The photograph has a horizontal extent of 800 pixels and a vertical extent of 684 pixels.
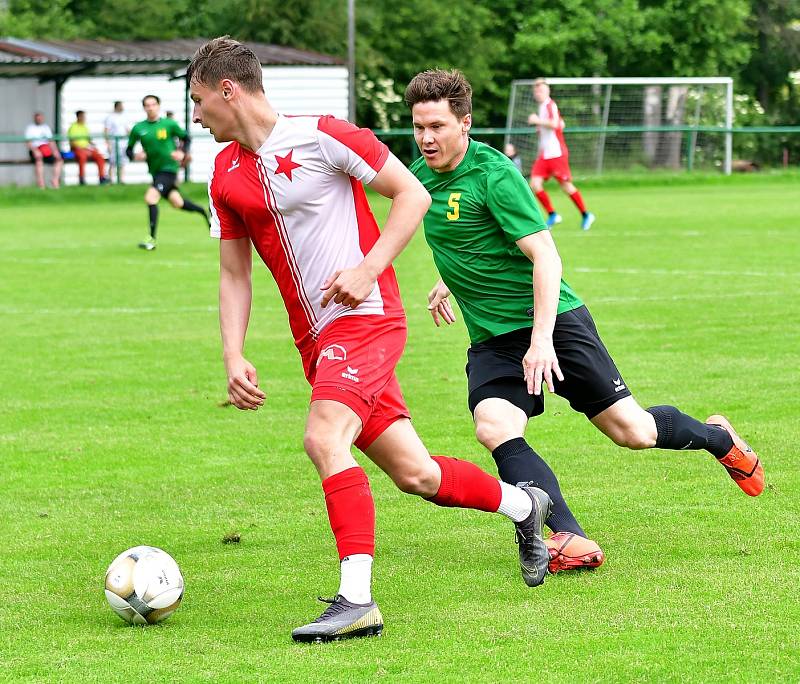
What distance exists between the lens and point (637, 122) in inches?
1577

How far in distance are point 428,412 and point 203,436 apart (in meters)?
1.40

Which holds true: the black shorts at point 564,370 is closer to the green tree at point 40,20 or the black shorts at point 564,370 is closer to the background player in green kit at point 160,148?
the background player in green kit at point 160,148

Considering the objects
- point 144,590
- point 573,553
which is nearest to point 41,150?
point 573,553

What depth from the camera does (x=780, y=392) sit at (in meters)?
8.89

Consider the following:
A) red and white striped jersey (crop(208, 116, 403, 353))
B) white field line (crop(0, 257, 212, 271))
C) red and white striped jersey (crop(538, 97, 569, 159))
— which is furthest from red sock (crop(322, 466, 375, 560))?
red and white striped jersey (crop(538, 97, 569, 159))

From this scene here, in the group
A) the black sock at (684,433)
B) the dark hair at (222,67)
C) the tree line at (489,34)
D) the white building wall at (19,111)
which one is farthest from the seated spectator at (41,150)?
the dark hair at (222,67)

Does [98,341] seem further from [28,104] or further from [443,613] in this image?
[28,104]

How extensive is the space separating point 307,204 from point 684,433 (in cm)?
206

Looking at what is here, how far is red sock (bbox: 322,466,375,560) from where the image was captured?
15.3 feet

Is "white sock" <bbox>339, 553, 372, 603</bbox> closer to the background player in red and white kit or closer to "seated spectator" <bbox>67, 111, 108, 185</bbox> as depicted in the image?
the background player in red and white kit

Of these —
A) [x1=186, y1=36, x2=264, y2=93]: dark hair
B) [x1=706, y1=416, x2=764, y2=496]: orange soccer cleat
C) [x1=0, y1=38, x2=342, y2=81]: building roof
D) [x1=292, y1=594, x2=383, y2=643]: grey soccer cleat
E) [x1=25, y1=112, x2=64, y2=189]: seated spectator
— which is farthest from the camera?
[x1=0, y1=38, x2=342, y2=81]: building roof

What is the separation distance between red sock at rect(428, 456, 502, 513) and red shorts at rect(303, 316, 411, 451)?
258 millimetres

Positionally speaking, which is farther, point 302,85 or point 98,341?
point 302,85

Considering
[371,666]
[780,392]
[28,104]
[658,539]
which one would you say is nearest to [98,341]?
[780,392]
